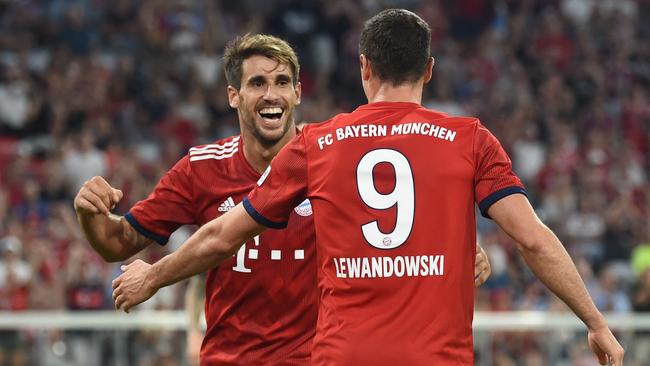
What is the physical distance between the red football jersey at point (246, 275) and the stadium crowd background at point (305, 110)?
213 inches

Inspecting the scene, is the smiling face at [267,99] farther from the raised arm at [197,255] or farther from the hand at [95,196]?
the raised arm at [197,255]

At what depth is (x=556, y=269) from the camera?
4.39 metres

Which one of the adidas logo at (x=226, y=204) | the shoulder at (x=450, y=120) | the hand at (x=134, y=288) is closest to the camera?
the shoulder at (x=450, y=120)

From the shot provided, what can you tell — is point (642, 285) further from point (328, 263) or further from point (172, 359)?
point (328, 263)

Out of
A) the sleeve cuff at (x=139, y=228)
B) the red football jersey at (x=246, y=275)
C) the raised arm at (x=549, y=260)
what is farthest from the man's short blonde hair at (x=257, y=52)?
the raised arm at (x=549, y=260)

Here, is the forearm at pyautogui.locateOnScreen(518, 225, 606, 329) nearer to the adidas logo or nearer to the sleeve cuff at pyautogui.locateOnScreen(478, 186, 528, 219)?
the sleeve cuff at pyautogui.locateOnScreen(478, 186, 528, 219)

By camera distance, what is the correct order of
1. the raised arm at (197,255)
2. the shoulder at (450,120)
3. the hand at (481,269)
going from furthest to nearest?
1. the hand at (481,269)
2. the raised arm at (197,255)
3. the shoulder at (450,120)

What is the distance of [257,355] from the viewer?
559 cm

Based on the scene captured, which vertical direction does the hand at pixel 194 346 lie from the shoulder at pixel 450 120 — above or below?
below

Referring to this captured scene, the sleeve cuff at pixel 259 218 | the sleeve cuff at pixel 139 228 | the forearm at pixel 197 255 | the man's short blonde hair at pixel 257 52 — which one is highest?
the man's short blonde hair at pixel 257 52

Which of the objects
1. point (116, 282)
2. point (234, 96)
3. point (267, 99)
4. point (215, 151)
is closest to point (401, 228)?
point (116, 282)

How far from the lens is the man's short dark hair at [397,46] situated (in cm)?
448

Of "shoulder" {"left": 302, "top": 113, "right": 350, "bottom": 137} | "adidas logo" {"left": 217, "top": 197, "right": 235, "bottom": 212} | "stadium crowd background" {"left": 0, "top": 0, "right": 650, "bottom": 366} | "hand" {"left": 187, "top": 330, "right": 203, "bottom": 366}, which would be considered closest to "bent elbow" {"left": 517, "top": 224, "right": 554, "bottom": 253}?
"shoulder" {"left": 302, "top": 113, "right": 350, "bottom": 137}

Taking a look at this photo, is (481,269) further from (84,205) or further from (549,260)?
(84,205)
